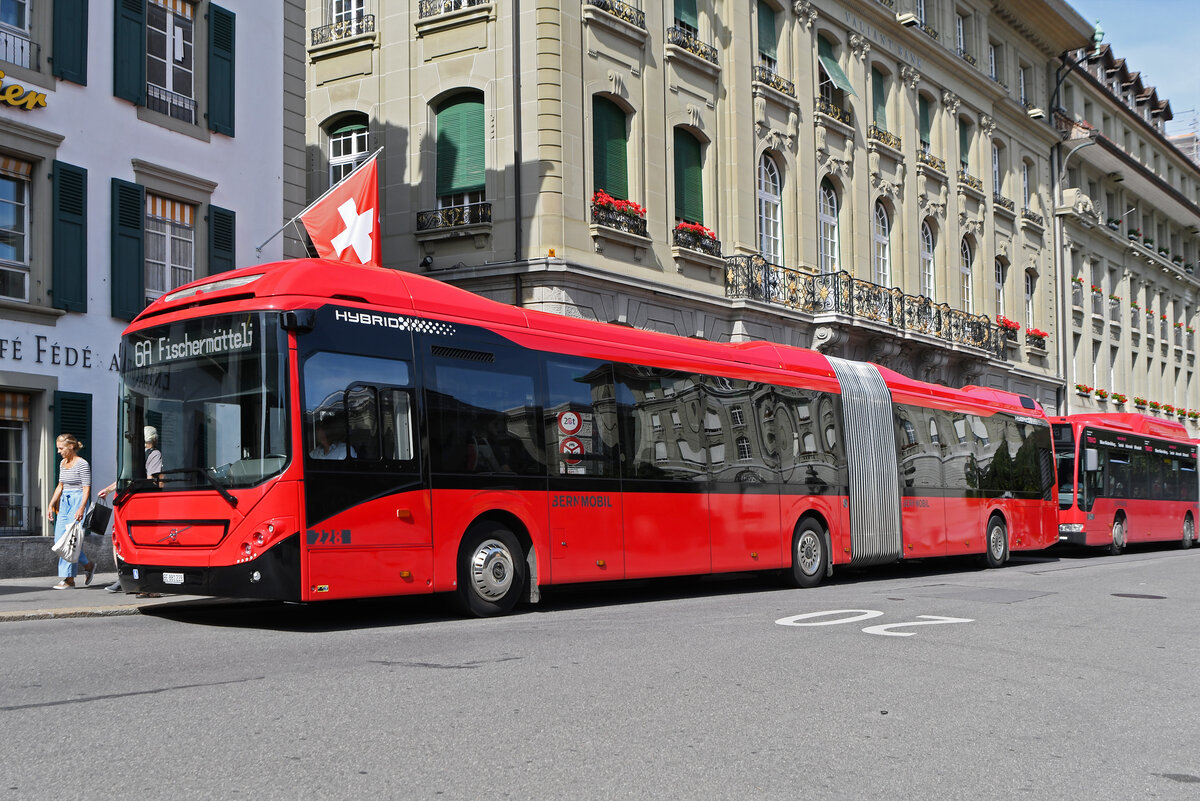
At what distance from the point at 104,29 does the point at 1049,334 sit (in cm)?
3435

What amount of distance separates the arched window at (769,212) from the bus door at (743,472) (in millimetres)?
12532

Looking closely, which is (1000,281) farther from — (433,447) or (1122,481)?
(433,447)

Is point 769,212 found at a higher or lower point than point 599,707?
higher

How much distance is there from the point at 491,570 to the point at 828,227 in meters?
21.5

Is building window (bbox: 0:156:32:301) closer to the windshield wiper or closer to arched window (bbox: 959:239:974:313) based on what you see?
the windshield wiper

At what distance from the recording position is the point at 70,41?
16.6m

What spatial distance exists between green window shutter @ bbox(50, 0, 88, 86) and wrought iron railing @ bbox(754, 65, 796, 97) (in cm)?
1537

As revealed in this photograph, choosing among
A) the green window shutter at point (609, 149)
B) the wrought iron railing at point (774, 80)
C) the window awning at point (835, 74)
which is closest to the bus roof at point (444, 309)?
the green window shutter at point (609, 149)

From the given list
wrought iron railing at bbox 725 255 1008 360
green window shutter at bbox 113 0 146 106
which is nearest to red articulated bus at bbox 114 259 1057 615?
green window shutter at bbox 113 0 146 106

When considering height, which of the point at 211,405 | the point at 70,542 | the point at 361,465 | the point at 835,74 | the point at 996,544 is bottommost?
the point at 996,544

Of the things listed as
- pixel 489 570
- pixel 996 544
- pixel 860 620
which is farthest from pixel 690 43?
pixel 860 620

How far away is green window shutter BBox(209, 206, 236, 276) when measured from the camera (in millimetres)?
18406

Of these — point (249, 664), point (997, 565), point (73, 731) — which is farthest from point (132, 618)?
point (997, 565)

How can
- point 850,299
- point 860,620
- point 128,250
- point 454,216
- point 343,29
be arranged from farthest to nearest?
point 850,299 → point 343,29 → point 454,216 → point 128,250 → point 860,620
